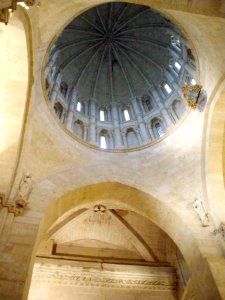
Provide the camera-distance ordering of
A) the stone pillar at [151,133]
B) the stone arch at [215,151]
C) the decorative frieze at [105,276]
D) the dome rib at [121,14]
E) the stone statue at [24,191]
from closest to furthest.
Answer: the stone statue at [24,191] → the stone arch at [215,151] → the decorative frieze at [105,276] → the stone pillar at [151,133] → the dome rib at [121,14]

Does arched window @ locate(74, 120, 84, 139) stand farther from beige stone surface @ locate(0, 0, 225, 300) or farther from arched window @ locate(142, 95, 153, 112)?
arched window @ locate(142, 95, 153, 112)

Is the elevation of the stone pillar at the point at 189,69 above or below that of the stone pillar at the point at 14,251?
above

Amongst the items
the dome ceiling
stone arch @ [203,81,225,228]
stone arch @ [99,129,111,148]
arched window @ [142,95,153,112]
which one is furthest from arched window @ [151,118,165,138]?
stone arch @ [203,81,225,228]

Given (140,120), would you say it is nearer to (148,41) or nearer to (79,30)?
(148,41)

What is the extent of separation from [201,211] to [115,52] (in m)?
12.9

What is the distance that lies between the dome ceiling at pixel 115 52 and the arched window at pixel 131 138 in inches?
A: 113

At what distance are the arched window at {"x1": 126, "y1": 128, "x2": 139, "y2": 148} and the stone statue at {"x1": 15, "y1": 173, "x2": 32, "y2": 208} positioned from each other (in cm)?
561

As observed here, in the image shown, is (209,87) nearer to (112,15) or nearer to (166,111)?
(166,111)

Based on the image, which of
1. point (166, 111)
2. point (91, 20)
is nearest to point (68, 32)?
point (91, 20)

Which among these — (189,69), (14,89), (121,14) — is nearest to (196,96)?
(189,69)

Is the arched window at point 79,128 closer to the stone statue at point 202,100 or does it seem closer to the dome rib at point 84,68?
the dome rib at point 84,68

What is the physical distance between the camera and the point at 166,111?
1439 centimetres

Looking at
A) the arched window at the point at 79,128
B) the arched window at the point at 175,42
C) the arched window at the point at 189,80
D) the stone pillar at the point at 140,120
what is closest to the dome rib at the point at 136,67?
the stone pillar at the point at 140,120

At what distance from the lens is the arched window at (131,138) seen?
14.0 meters
